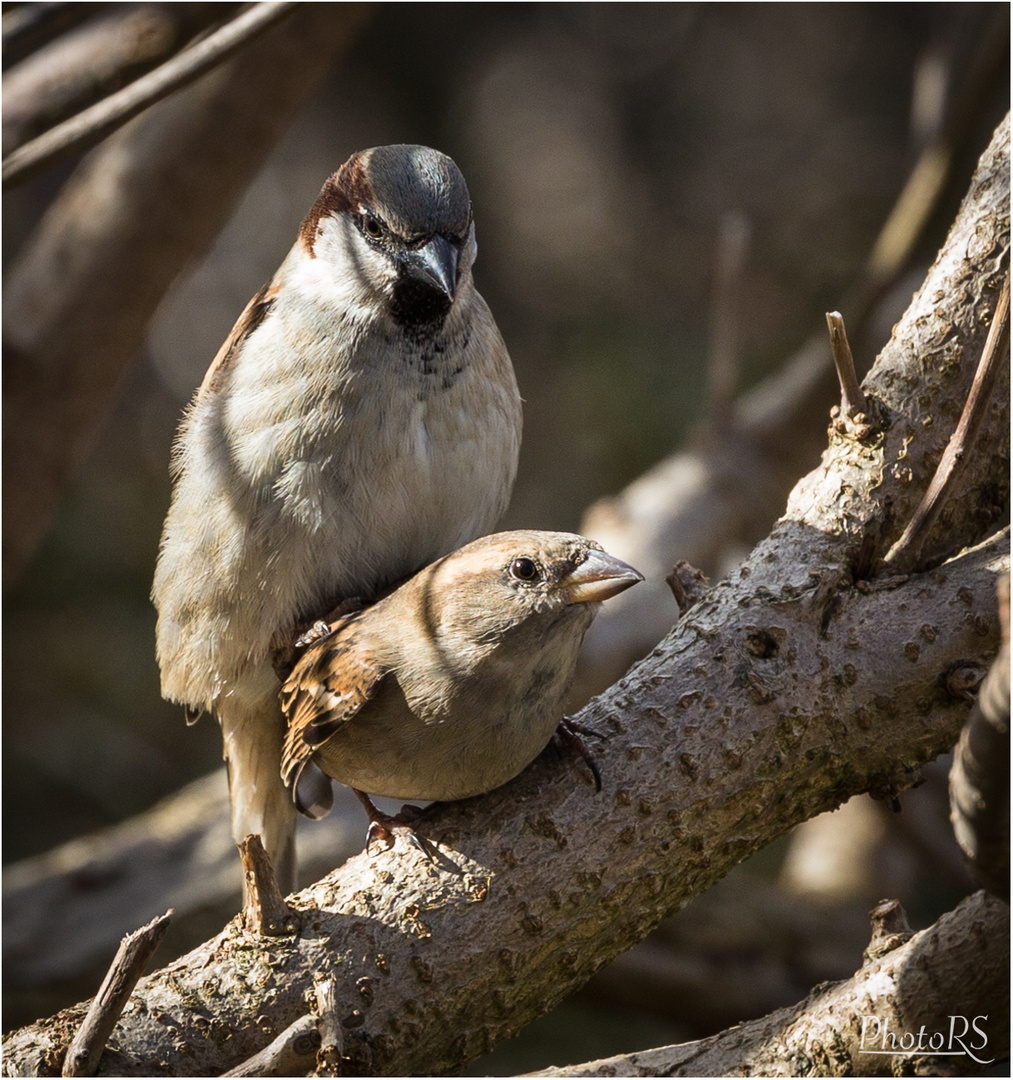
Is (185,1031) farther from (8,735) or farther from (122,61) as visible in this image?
(8,735)

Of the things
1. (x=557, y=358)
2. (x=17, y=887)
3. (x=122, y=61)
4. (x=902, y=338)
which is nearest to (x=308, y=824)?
(x=17, y=887)

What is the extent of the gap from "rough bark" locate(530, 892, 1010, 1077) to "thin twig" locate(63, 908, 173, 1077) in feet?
2.37

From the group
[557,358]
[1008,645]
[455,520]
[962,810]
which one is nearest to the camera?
[1008,645]

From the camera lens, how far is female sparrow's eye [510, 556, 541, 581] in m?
2.19

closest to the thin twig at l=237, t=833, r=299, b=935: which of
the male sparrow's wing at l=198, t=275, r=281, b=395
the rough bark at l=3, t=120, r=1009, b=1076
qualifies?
the rough bark at l=3, t=120, r=1009, b=1076

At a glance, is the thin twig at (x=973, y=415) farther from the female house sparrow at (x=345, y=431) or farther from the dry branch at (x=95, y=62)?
the dry branch at (x=95, y=62)

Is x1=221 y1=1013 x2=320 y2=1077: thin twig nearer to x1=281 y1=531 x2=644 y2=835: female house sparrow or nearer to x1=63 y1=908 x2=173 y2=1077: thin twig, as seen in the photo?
x1=63 y1=908 x2=173 y2=1077: thin twig

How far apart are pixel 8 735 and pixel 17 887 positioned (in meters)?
2.58

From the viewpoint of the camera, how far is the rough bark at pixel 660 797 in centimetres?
212

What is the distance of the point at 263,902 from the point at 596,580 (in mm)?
816

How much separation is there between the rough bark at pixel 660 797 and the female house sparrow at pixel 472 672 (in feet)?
0.49

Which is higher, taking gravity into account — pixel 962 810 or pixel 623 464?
pixel 623 464

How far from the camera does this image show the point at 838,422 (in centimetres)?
259

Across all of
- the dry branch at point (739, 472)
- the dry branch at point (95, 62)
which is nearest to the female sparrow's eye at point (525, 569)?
the dry branch at point (95, 62)
